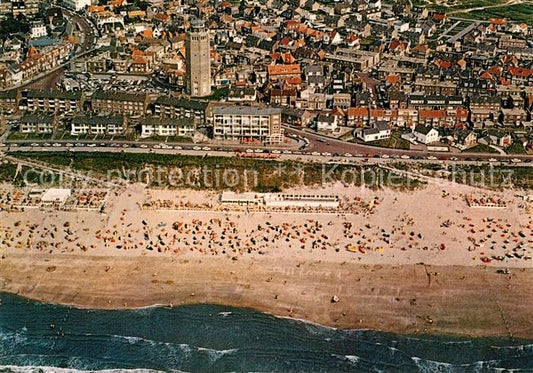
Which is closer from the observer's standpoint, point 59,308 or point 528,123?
point 59,308

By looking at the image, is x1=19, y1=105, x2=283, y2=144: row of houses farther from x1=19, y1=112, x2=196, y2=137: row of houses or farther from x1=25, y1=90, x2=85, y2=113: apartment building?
x1=25, y1=90, x2=85, y2=113: apartment building

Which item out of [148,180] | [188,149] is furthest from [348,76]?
[148,180]

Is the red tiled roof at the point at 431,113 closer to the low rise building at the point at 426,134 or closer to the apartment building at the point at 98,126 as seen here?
the low rise building at the point at 426,134

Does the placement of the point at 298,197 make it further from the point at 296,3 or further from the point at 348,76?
the point at 296,3

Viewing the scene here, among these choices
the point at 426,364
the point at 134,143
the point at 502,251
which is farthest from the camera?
the point at 134,143

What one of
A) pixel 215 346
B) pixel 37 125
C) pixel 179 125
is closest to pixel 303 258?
pixel 215 346

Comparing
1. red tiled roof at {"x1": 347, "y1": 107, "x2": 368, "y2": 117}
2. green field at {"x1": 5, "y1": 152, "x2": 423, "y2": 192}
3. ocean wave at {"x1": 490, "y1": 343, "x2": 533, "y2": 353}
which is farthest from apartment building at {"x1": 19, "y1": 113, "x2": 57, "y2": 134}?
ocean wave at {"x1": 490, "y1": 343, "x2": 533, "y2": 353}
